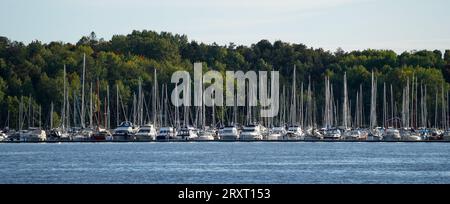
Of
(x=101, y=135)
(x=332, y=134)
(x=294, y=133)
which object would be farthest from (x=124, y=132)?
(x=332, y=134)

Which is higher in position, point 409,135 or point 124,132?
point 124,132

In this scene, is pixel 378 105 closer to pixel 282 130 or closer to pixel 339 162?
pixel 282 130

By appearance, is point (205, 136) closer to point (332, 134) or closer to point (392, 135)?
point (332, 134)

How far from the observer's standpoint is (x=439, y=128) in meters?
135

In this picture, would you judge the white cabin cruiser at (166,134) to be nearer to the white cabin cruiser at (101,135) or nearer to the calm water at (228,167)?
the white cabin cruiser at (101,135)

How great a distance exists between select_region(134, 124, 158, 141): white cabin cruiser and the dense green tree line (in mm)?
14997

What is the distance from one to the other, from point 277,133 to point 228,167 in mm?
56951

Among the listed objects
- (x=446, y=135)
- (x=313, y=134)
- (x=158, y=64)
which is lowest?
(x=446, y=135)

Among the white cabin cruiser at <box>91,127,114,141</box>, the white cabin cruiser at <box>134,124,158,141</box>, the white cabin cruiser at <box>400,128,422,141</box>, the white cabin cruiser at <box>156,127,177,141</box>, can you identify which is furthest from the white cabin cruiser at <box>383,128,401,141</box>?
the white cabin cruiser at <box>91,127,114,141</box>

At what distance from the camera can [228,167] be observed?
70.4 meters

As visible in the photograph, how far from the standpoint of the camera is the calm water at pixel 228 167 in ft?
193

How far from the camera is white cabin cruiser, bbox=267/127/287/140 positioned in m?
125
